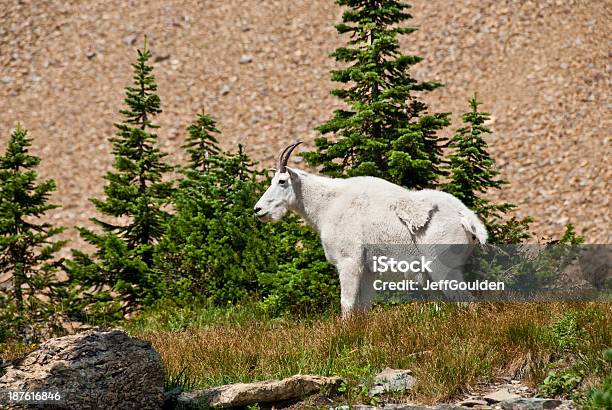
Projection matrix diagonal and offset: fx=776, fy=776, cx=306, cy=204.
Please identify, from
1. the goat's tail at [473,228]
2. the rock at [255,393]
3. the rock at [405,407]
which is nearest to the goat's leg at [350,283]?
the goat's tail at [473,228]

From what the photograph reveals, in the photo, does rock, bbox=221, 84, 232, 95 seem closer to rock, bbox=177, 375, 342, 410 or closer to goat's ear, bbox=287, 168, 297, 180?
goat's ear, bbox=287, 168, 297, 180

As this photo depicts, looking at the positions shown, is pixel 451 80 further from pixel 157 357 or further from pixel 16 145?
pixel 157 357

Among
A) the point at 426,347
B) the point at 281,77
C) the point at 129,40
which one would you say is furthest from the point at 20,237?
the point at 129,40

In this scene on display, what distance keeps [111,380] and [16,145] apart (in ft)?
30.8

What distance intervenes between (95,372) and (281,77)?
24374mm

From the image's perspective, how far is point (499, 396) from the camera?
6898mm

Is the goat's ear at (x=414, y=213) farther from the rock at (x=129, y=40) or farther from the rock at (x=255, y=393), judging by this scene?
the rock at (x=129, y=40)

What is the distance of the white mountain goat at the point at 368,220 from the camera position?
923cm

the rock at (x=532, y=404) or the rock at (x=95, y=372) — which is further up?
the rock at (x=95, y=372)

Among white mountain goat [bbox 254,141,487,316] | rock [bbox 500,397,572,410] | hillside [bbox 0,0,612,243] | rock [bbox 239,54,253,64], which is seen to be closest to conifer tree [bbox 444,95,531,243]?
white mountain goat [bbox 254,141,487,316]

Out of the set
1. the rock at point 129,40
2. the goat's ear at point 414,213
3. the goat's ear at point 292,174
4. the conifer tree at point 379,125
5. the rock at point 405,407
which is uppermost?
the rock at point 129,40

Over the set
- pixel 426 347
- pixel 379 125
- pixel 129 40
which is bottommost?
pixel 426 347

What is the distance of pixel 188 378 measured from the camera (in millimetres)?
7883

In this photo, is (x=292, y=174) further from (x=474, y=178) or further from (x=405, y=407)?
(x=405, y=407)
